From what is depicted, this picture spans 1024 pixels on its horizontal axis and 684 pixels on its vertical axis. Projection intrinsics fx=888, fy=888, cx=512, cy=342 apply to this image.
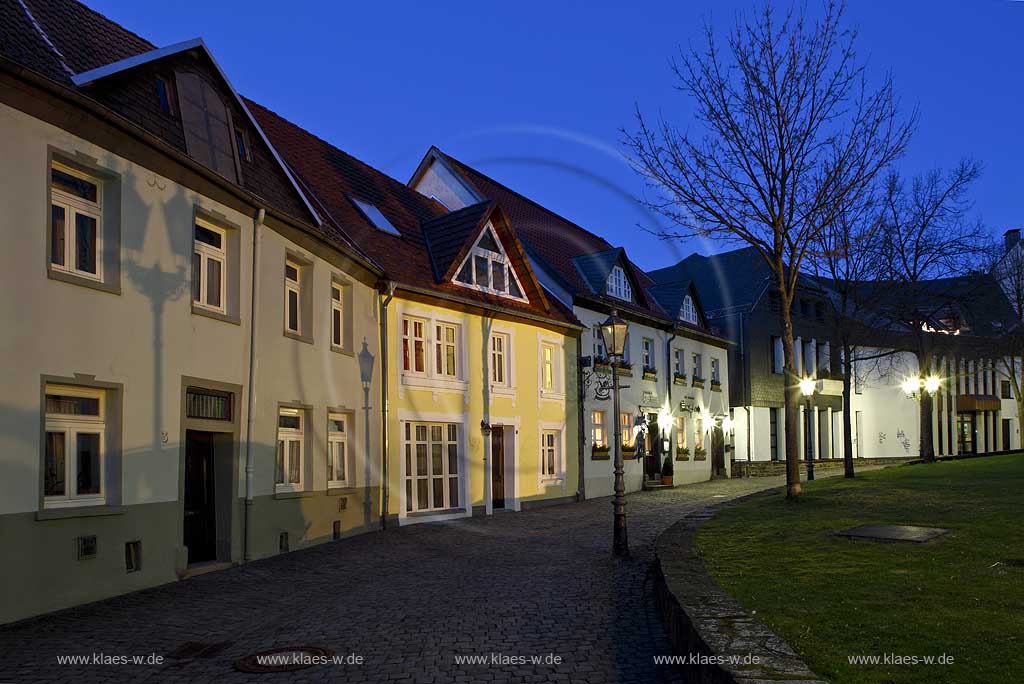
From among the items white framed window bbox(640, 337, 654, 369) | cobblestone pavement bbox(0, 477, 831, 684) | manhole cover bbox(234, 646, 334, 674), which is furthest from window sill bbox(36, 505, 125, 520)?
white framed window bbox(640, 337, 654, 369)

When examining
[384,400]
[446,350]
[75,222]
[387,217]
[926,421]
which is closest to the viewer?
[75,222]

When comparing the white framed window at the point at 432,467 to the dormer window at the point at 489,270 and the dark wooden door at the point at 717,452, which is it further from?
the dark wooden door at the point at 717,452

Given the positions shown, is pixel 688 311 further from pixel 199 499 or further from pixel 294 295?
pixel 199 499

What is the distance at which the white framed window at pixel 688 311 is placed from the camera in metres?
38.4

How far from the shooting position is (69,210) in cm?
1117

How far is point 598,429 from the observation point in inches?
1208

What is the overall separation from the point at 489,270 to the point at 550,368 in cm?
447

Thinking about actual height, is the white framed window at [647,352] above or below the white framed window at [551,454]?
above

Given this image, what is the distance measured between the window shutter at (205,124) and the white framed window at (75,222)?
224 centimetres

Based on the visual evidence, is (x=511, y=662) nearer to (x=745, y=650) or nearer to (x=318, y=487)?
(x=745, y=650)

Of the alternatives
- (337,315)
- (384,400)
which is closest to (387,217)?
(337,315)

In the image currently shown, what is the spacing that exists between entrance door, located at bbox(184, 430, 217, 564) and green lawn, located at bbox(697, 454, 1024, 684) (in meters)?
7.63

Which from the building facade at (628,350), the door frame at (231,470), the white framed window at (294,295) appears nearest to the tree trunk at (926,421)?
the building facade at (628,350)

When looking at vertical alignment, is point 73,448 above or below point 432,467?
above
